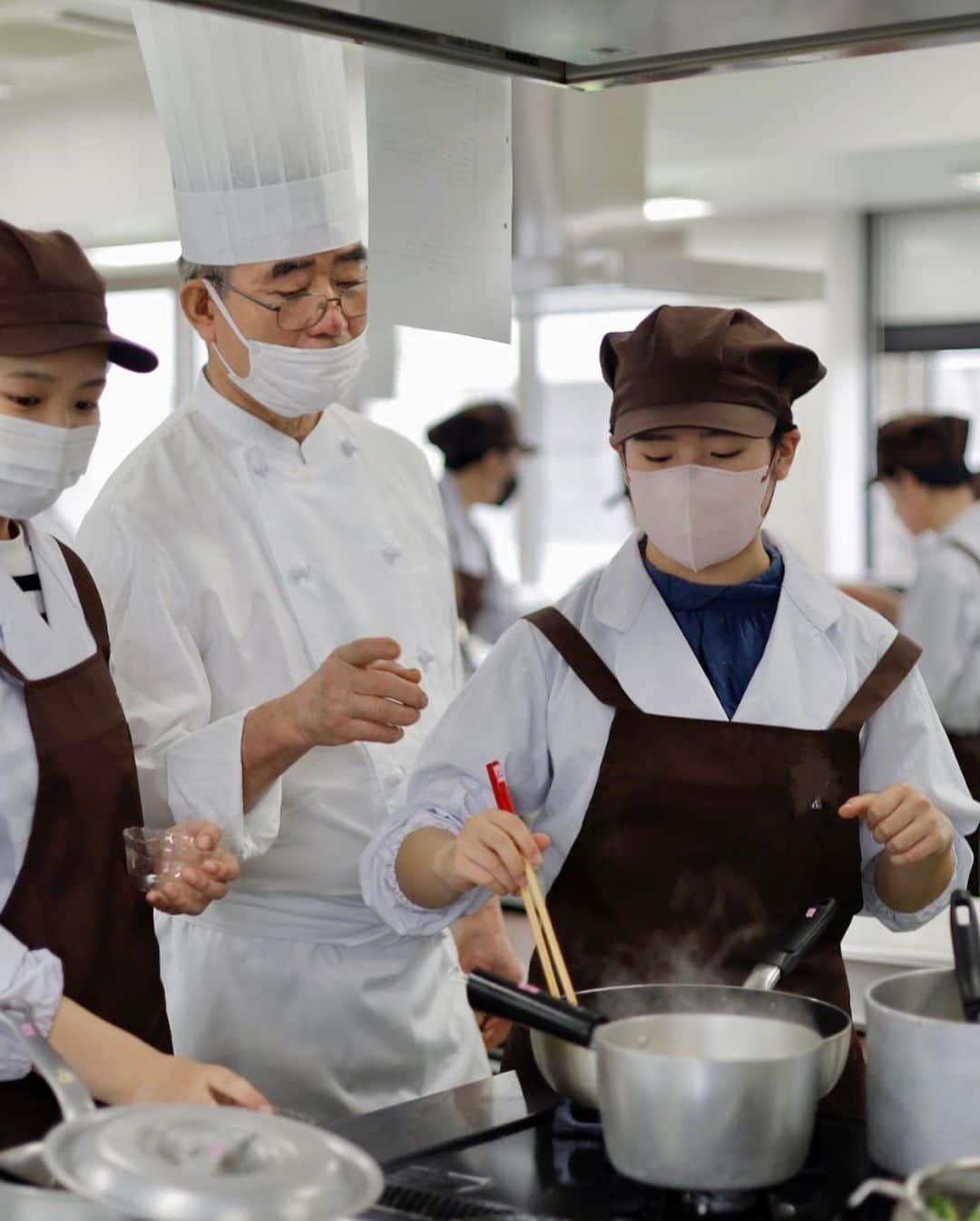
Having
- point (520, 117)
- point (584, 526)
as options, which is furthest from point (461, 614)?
point (584, 526)

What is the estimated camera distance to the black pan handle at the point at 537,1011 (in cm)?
126

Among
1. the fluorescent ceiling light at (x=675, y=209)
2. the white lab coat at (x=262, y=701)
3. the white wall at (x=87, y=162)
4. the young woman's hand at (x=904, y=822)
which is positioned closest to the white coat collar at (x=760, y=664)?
the young woman's hand at (x=904, y=822)

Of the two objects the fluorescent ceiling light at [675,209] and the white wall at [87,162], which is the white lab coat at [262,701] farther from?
the fluorescent ceiling light at [675,209]

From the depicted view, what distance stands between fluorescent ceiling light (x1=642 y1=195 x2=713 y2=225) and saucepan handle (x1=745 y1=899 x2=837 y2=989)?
6.19m

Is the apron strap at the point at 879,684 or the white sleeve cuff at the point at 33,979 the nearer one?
the white sleeve cuff at the point at 33,979

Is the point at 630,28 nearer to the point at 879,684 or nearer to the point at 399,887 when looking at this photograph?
the point at 879,684

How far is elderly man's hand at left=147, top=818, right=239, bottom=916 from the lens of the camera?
159cm

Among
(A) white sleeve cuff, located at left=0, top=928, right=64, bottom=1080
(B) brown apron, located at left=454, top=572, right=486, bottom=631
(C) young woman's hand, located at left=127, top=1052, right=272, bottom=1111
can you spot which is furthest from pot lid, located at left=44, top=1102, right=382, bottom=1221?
(B) brown apron, located at left=454, top=572, right=486, bottom=631

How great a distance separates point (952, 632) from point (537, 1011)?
11.5 ft

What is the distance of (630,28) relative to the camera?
148 cm

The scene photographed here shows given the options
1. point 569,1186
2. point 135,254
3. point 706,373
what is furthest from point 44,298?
point 135,254

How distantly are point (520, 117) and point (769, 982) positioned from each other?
3132mm

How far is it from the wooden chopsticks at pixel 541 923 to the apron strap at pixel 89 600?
406 millimetres

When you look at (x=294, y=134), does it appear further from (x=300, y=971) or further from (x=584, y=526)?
(x=584, y=526)
